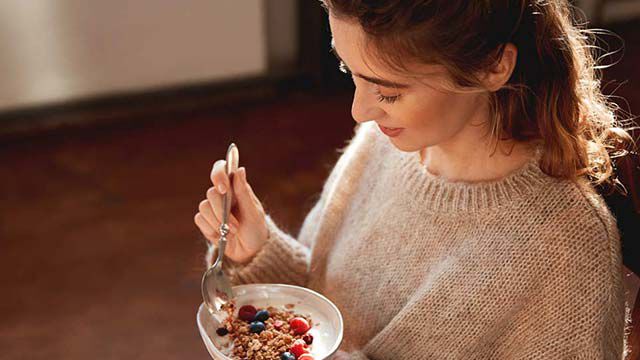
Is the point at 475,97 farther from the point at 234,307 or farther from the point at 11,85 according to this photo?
the point at 11,85

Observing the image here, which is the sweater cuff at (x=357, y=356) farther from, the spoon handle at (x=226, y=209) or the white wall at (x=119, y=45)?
the white wall at (x=119, y=45)

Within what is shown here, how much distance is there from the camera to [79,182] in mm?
2928

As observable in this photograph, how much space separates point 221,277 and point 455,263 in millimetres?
339

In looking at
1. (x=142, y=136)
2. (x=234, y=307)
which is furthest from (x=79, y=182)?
(x=234, y=307)

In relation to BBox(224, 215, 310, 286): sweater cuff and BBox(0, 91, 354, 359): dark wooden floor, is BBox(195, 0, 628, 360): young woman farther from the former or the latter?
BBox(0, 91, 354, 359): dark wooden floor

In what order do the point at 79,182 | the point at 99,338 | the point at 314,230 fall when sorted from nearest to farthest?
the point at 314,230, the point at 99,338, the point at 79,182

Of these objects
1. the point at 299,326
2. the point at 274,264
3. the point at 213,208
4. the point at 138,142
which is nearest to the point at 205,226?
the point at 213,208

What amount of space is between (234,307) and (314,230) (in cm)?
32

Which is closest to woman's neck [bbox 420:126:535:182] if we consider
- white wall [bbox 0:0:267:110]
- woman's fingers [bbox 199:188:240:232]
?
woman's fingers [bbox 199:188:240:232]

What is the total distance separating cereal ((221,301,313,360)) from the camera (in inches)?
40.5

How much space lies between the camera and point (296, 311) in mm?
1130

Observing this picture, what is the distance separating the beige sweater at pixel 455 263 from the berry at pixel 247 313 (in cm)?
16

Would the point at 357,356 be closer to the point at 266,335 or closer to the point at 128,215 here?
the point at 266,335

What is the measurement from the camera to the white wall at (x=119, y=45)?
3.13 m
